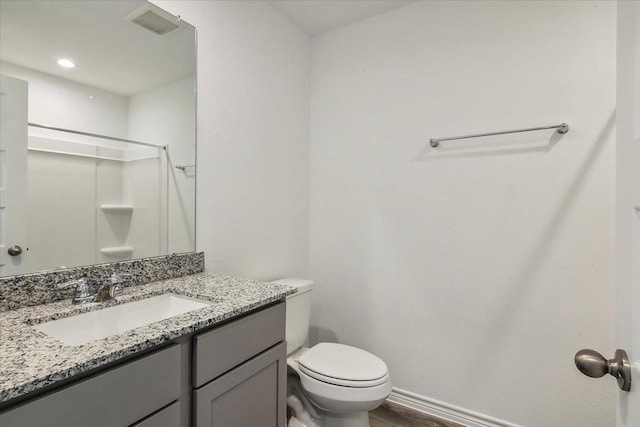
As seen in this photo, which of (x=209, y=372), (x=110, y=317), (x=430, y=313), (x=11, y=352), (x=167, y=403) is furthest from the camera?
(x=430, y=313)

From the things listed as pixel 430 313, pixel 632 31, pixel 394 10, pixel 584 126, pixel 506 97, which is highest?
pixel 394 10

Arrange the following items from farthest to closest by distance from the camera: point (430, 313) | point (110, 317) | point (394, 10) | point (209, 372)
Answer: point (394, 10) → point (430, 313) → point (110, 317) → point (209, 372)

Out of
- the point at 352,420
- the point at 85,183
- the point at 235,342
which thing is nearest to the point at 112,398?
the point at 235,342

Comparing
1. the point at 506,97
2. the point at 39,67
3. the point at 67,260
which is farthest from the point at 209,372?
the point at 506,97

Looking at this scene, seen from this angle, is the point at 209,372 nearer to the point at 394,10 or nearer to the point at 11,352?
the point at 11,352

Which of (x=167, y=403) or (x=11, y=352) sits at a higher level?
(x=11, y=352)

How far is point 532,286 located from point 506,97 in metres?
0.96

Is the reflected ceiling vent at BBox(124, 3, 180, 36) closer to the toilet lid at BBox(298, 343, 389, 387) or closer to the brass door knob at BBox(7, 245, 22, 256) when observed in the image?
the brass door knob at BBox(7, 245, 22, 256)

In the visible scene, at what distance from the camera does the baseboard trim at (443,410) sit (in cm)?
165

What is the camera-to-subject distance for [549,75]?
152cm

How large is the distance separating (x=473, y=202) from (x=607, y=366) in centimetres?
123

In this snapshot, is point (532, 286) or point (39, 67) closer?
point (39, 67)

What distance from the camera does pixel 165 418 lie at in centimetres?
79

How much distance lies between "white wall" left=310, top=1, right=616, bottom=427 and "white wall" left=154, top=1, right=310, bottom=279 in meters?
0.18
